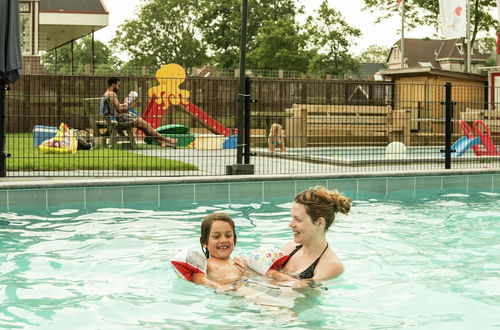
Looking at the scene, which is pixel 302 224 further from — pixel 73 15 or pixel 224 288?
pixel 73 15

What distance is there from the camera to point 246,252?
7.27 meters

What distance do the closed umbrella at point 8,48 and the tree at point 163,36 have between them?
61.3 m

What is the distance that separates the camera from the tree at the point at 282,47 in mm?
61719

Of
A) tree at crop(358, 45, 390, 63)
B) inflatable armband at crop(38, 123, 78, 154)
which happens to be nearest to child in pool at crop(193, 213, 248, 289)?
inflatable armband at crop(38, 123, 78, 154)

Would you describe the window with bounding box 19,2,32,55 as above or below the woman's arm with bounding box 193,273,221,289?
above

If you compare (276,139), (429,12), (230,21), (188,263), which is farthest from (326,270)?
(230,21)

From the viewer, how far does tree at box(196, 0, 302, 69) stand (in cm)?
6994

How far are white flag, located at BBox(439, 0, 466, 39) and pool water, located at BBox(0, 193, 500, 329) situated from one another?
66.9 ft

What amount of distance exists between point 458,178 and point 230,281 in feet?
25.8

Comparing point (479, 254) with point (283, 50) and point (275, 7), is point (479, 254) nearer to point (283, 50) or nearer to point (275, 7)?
point (283, 50)

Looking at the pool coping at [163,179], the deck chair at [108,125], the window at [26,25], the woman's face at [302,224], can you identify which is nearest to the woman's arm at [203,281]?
the woman's face at [302,224]

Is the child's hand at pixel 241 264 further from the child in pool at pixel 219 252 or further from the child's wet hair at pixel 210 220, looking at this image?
the child's wet hair at pixel 210 220

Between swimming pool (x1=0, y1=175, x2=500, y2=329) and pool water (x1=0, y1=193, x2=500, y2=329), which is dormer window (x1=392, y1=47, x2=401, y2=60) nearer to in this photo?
swimming pool (x1=0, y1=175, x2=500, y2=329)

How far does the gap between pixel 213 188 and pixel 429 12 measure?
3976cm
